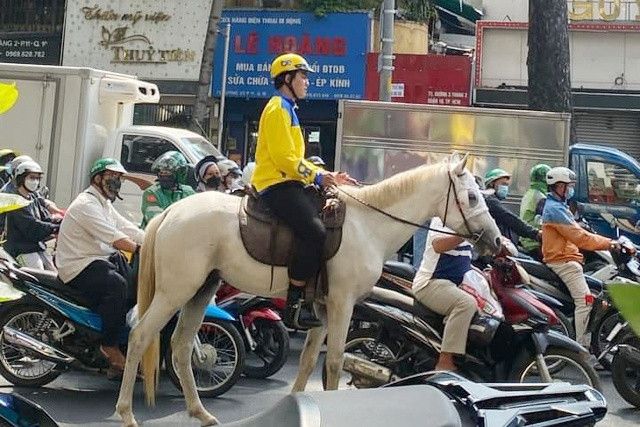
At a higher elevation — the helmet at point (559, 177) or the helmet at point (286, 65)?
the helmet at point (286, 65)

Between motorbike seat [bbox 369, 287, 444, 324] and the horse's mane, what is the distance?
2.34 feet

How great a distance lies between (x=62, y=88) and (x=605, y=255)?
7163 mm

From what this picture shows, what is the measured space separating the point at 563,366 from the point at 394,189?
171cm

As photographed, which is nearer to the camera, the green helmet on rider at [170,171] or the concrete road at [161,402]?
the concrete road at [161,402]

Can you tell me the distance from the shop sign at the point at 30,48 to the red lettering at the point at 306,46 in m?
5.84

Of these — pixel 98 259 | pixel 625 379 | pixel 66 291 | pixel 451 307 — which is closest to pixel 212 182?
pixel 98 259

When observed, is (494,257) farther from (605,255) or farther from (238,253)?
(605,255)

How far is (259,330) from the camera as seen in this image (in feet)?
25.6

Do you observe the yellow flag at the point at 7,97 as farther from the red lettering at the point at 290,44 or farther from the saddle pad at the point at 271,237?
the red lettering at the point at 290,44

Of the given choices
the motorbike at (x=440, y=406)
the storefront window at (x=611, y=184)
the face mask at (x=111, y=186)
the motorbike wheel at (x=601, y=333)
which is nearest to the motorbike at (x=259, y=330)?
the face mask at (x=111, y=186)

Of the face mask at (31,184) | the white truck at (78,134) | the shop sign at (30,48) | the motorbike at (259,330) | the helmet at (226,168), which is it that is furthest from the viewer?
the shop sign at (30,48)

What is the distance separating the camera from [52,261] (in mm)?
8430

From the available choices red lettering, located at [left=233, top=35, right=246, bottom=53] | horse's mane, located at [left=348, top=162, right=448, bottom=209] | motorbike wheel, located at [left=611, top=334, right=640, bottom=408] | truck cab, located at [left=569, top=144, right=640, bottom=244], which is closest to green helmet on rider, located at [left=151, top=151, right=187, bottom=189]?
horse's mane, located at [left=348, top=162, right=448, bottom=209]

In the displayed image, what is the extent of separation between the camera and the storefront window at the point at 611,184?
41.0ft
